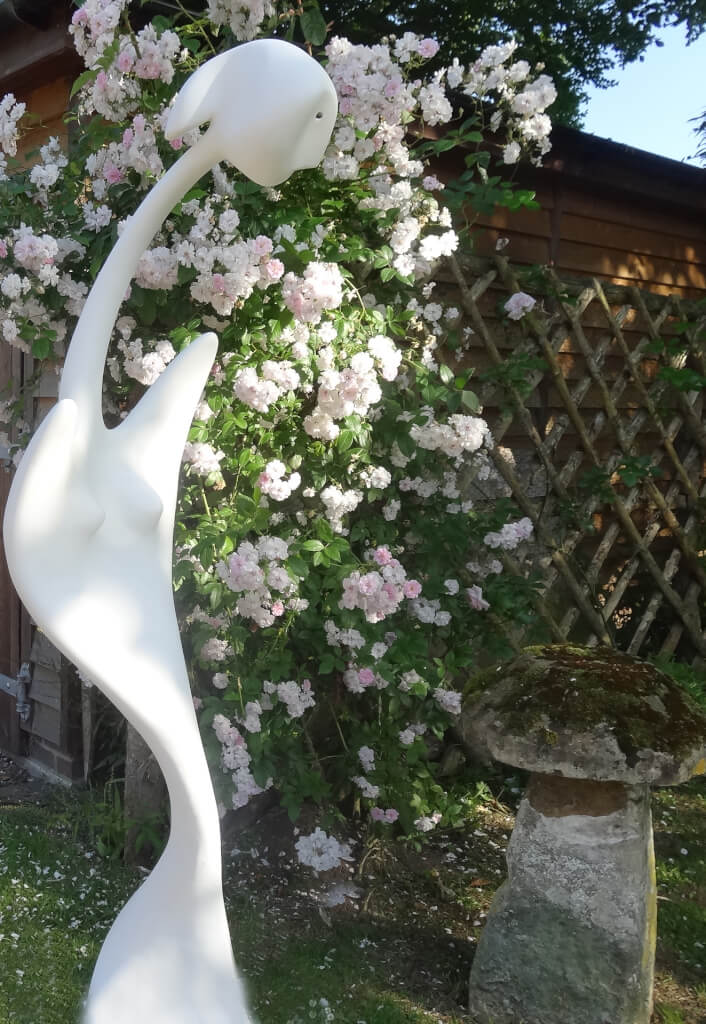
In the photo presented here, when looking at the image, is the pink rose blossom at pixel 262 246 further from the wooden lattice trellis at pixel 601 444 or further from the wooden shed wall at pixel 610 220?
the wooden shed wall at pixel 610 220

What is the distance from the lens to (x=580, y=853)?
2.37 meters

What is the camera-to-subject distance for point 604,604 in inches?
184

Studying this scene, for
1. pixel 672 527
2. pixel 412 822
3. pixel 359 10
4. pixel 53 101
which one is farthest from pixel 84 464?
pixel 359 10

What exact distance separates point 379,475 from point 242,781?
1012 mm

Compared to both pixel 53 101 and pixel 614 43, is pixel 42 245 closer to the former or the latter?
pixel 53 101

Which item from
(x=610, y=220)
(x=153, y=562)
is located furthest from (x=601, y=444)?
(x=153, y=562)

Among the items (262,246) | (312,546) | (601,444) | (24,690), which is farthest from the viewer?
(601,444)

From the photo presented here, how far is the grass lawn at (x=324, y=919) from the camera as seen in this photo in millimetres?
2449

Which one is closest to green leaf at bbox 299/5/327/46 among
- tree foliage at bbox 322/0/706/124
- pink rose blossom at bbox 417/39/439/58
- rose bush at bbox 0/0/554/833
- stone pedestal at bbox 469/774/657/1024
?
rose bush at bbox 0/0/554/833

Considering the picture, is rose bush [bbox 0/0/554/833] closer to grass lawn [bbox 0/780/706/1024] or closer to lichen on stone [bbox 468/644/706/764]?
grass lawn [bbox 0/780/706/1024]

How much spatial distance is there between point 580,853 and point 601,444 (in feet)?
9.27

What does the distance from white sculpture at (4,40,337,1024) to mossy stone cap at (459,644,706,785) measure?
0.93 meters

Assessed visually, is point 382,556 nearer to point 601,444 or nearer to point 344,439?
point 344,439

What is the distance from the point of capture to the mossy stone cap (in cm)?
226
